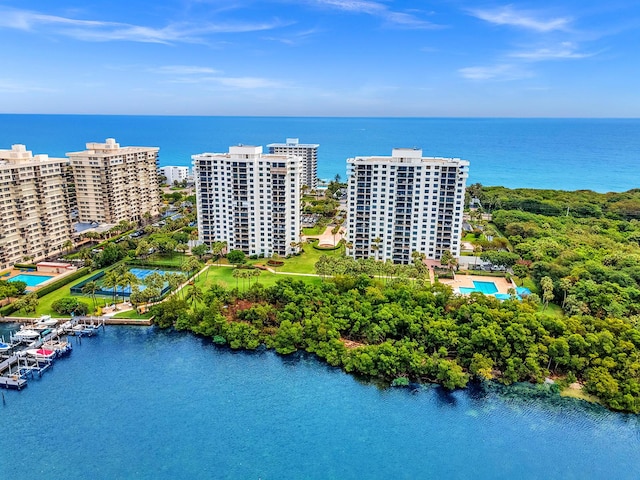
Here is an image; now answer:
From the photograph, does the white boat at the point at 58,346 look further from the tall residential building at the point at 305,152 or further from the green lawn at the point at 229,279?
the tall residential building at the point at 305,152

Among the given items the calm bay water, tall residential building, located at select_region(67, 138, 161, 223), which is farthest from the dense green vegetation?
tall residential building, located at select_region(67, 138, 161, 223)

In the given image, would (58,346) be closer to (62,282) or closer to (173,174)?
(62,282)

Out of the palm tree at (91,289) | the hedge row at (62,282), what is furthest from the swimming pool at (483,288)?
the hedge row at (62,282)

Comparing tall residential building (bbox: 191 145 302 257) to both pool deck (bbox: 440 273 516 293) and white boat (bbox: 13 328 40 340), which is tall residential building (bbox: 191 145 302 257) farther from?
white boat (bbox: 13 328 40 340)

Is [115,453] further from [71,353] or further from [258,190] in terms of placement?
[258,190]

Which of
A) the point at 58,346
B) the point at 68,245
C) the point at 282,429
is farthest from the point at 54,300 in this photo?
the point at 282,429

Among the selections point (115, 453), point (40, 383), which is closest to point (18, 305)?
point (40, 383)
